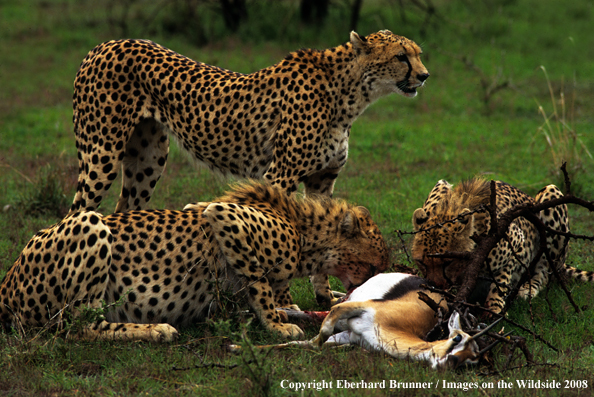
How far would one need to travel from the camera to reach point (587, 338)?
435cm

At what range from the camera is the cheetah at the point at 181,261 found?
4051 millimetres

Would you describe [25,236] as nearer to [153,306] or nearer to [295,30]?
[153,306]

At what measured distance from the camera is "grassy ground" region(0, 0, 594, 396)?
3.69m

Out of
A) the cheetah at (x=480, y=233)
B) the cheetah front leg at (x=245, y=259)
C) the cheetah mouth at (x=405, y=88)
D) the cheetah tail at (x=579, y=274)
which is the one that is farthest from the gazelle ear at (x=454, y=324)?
the cheetah mouth at (x=405, y=88)

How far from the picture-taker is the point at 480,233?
15.9 ft

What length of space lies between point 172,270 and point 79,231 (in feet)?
1.98

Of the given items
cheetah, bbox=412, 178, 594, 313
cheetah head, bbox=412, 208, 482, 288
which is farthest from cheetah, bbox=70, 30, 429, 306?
cheetah head, bbox=412, 208, 482, 288

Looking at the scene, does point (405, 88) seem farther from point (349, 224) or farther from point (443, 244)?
point (443, 244)

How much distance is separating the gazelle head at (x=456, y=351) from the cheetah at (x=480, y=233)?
2.18 ft

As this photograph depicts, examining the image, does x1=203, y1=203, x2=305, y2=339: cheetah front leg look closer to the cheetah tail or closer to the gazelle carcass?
the gazelle carcass

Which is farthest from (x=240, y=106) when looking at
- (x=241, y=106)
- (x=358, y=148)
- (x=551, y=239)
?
(x=358, y=148)

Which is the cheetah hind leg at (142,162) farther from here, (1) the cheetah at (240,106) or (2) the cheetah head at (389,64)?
(2) the cheetah head at (389,64)

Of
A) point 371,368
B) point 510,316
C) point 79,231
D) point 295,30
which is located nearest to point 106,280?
point 79,231

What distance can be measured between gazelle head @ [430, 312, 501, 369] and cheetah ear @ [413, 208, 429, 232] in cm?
107
